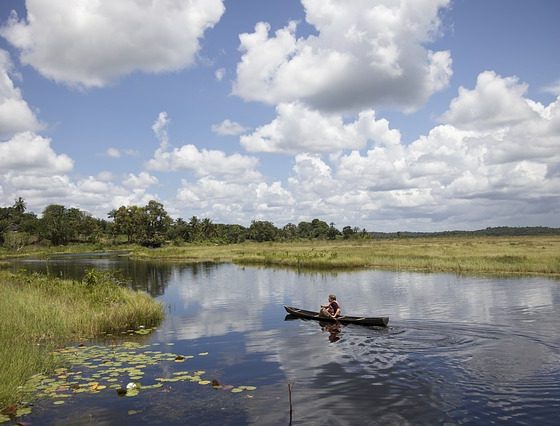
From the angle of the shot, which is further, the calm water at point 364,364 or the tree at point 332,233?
the tree at point 332,233

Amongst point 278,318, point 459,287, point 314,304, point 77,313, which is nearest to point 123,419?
point 77,313

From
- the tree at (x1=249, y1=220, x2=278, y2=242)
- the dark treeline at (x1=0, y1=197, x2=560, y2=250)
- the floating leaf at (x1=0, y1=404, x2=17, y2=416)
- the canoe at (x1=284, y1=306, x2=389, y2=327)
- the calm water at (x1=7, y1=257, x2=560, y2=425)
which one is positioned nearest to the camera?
the floating leaf at (x1=0, y1=404, x2=17, y2=416)

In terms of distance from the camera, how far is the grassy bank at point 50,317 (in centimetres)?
1391

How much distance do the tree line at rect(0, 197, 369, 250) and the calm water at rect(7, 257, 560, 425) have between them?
116m

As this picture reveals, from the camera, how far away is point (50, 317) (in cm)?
2069

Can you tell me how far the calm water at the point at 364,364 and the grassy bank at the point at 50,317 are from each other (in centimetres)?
144

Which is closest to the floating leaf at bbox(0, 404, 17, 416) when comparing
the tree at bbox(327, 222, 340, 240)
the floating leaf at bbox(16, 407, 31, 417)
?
the floating leaf at bbox(16, 407, 31, 417)

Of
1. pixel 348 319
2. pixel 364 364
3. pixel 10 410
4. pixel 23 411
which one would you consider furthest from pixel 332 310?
pixel 10 410

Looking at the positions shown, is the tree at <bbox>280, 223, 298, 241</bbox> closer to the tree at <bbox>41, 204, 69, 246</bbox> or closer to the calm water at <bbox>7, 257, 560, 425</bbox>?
the tree at <bbox>41, 204, 69, 246</bbox>

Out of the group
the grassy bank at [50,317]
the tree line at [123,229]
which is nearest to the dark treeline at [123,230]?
the tree line at [123,229]

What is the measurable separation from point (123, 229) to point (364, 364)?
144431 millimetres

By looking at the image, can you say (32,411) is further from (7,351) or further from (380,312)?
(380,312)

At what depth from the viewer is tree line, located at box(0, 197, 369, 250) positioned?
471 feet

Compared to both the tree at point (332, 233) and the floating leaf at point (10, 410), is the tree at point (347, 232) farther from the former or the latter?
the floating leaf at point (10, 410)
